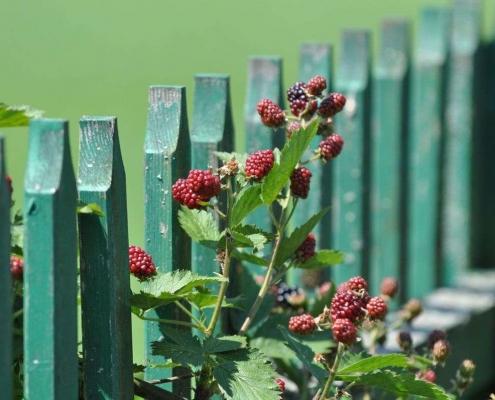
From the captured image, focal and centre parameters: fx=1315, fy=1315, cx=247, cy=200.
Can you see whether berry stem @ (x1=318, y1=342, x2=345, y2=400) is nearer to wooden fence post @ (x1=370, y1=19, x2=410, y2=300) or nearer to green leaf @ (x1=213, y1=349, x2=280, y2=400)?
green leaf @ (x1=213, y1=349, x2=280, y2=400)

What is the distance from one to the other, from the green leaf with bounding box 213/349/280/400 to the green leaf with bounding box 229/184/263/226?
0.65ft

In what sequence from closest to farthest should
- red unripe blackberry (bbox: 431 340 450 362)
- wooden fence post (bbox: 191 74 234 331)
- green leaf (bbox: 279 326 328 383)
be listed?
green leaf (bbox: 279 326 328 383) → red unripe blackberry (bbox: 431 340 450 362) → wooden fence post (bbox: 191 74 234 331)

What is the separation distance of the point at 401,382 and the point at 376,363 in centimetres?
6

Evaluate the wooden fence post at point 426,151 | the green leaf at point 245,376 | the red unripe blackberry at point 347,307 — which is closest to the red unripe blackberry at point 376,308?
the red unripe blackberry at point 347,307

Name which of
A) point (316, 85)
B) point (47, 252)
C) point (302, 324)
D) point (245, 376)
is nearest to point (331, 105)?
point (316, 85)

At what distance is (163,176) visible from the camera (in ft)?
7.07

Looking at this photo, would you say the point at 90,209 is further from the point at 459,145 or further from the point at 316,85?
the point at 459,145

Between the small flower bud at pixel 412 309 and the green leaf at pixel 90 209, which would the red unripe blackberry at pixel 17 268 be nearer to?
the green leaf at pixel 90 209

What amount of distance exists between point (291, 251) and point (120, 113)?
4608mm

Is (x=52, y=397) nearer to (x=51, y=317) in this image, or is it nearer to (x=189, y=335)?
(x=51, y=317)

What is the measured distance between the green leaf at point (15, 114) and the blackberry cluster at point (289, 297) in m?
0.79

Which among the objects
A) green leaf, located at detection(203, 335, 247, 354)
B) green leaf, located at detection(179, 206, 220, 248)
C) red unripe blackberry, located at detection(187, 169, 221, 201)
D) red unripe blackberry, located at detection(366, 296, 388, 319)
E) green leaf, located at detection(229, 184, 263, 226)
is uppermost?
red unripe blackberry, located at detection(187, 169, 221, 201)

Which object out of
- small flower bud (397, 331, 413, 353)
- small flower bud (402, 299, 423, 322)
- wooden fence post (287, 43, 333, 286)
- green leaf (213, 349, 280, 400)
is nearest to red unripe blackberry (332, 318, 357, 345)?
green leaf (213, 349, 280, 400)

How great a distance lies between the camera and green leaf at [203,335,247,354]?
1.97 m
